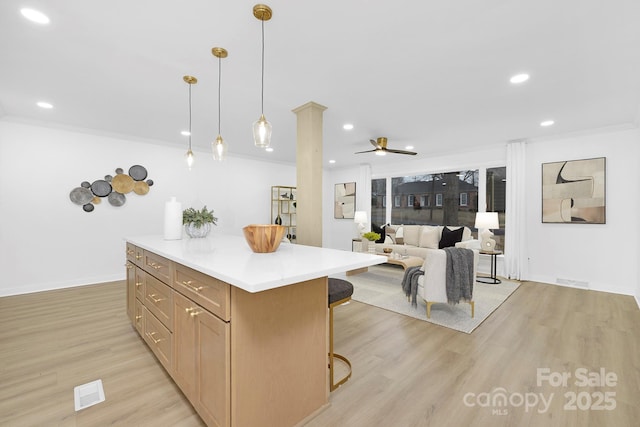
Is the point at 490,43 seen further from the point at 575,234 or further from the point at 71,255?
the point at 71,255

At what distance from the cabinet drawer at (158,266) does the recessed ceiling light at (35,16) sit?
69.5 inches

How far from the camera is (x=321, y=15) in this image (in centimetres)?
182

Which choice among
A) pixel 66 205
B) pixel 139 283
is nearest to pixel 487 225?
pixel 139 283

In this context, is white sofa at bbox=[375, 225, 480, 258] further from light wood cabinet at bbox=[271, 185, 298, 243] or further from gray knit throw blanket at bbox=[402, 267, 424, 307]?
light wood cabinet at bbox=[271, 185, 298, 243]

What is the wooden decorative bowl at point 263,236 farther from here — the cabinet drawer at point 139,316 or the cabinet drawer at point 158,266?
the cabinet drawer at point 139,316

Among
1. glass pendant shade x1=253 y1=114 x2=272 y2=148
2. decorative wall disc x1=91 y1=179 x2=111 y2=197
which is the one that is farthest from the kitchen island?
decorative wall disc x1=91 y1=179 x2=111 y2=197

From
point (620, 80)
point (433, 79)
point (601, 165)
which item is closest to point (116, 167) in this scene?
point (433, 79)

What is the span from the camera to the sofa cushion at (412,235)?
6020 mm

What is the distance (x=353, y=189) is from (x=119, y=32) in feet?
20.5

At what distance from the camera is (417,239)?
6004mm

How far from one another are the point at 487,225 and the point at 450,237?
0.94 m

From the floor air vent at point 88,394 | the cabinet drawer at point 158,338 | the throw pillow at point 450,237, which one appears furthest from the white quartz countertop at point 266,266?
the throw pillow at point 450,237

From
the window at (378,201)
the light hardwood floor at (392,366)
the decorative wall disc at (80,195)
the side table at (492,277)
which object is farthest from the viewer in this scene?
the window at (378,201)

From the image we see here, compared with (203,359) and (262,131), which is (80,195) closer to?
(262,131)
